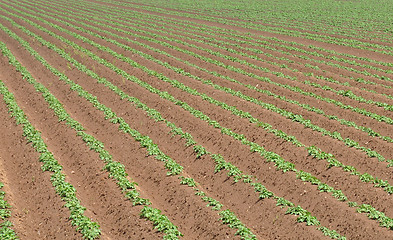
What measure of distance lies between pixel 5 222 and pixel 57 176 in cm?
247

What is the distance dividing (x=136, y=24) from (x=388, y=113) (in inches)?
1191

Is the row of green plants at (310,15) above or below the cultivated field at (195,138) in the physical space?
below

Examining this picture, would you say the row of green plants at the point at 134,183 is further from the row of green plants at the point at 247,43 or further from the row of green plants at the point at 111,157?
the row of green plants at the point at 247,43

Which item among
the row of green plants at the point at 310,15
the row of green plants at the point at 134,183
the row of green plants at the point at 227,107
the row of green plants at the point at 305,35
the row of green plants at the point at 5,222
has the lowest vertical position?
the row of green plants at the point at 310,15

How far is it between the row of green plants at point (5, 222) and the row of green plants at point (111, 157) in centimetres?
311

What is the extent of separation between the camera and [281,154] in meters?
15.0

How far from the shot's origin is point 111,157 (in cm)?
1445

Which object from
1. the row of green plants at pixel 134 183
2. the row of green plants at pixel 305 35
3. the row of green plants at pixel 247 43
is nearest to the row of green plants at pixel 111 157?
the row of green plants at pixel 134 183

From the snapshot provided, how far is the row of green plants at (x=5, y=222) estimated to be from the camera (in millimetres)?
10156

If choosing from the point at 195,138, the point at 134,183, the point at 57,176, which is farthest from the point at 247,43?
the point at 57,176

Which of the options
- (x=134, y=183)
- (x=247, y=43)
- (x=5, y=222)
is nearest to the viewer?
(x=5, y=222)

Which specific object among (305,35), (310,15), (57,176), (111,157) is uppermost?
(57,176)

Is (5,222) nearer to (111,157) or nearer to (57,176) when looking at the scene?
(57,176)

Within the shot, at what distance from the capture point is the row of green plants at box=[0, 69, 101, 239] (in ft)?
34.8
